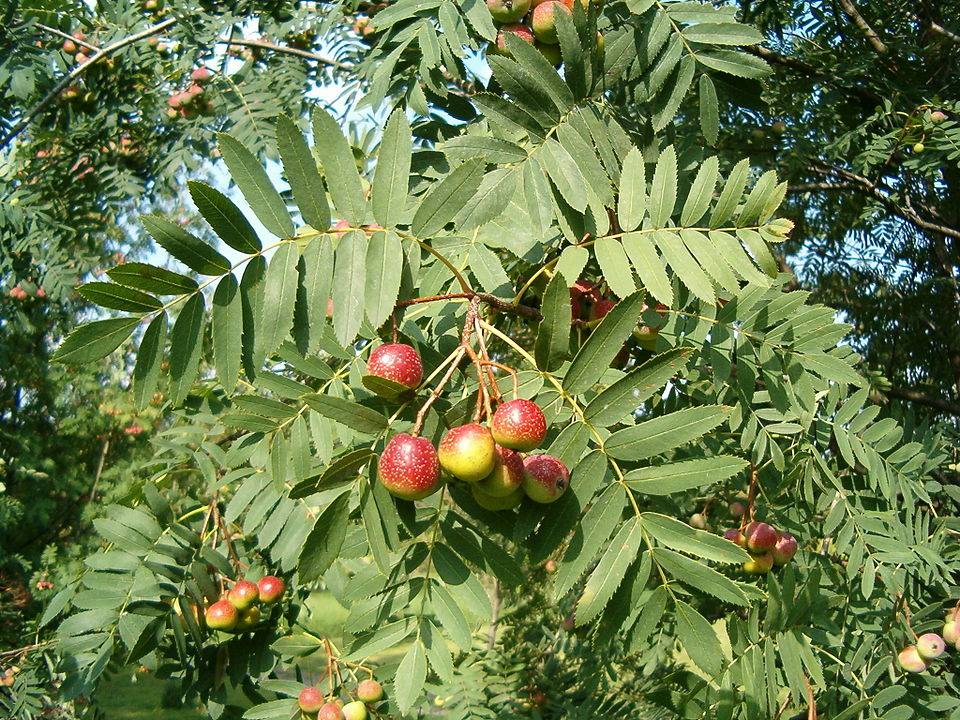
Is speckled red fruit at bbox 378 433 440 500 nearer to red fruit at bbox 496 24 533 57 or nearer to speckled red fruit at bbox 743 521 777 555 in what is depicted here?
red fruit at bbox 496 24 533 57

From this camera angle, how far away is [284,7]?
12.1ft

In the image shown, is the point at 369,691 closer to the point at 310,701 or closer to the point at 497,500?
the point at 310,701

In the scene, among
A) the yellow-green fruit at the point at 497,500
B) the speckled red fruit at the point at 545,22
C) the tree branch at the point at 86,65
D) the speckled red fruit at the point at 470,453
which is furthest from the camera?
the tree branch at the point at 86,65

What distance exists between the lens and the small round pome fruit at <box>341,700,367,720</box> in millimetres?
2393

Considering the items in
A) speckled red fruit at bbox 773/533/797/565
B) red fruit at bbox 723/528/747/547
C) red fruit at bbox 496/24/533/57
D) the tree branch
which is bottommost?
speckled red fruit at bbox 773/533/797/565

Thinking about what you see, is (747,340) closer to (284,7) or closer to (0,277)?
(284,7)

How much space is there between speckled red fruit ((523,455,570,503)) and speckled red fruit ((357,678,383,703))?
1.59 metres

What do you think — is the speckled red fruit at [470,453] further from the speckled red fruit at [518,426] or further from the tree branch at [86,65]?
the tree branch at [86,65]

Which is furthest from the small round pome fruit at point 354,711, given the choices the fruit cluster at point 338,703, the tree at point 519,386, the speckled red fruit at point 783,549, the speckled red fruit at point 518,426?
the speckled red fruit at point 518,426

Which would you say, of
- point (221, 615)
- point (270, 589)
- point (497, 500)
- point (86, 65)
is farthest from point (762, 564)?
point (86, 65)

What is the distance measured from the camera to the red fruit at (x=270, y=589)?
253 cm

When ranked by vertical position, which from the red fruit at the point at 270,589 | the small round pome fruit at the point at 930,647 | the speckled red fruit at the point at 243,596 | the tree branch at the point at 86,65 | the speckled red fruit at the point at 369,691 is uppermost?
the tree branch at the point at 86,65

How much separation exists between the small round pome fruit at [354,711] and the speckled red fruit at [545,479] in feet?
5.11

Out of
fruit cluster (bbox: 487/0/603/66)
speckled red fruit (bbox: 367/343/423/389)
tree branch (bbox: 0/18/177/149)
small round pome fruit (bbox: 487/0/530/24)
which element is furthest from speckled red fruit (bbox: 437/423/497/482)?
tree branch (bbox: 0/18/177/149)
